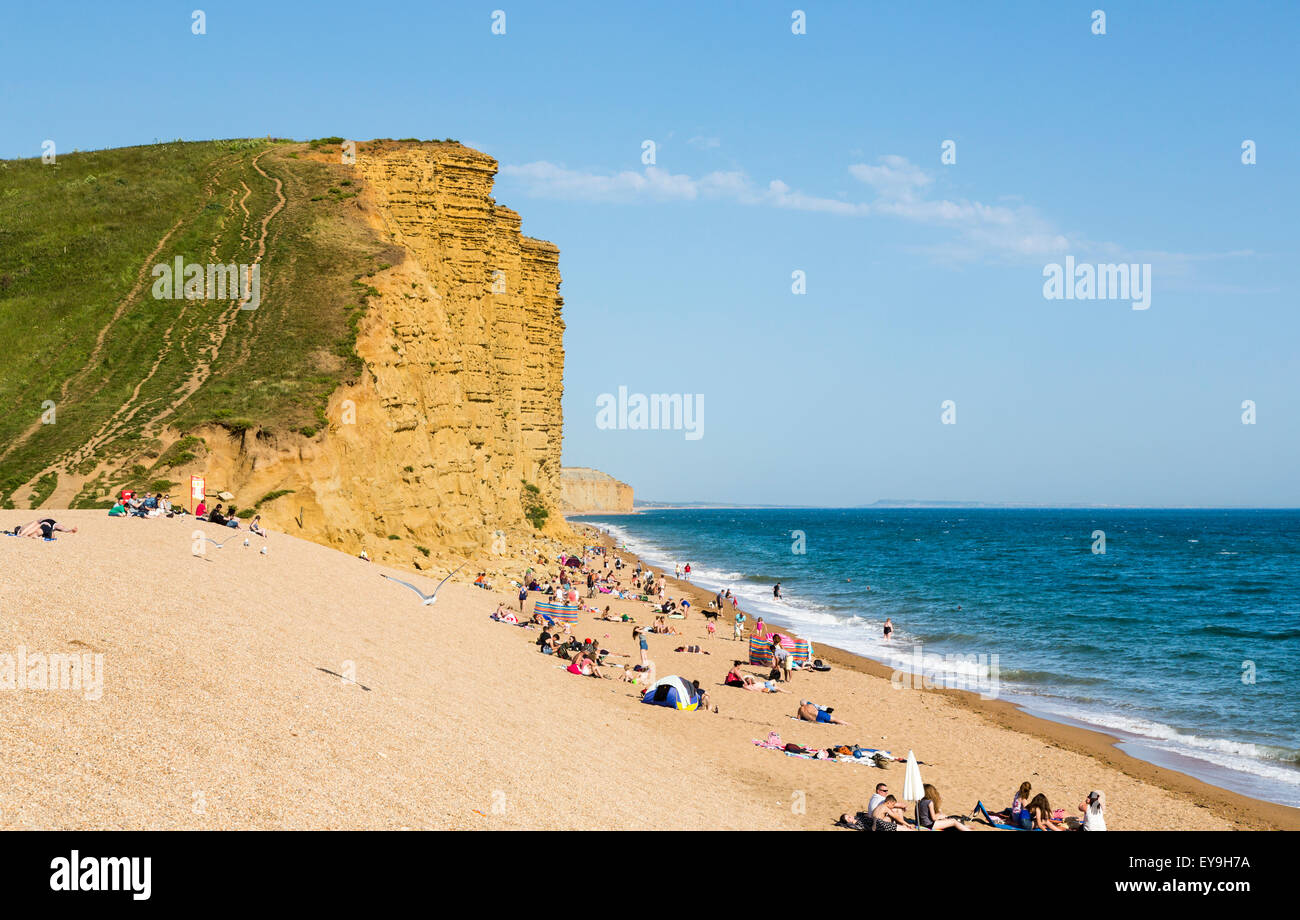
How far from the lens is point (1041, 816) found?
1320cm

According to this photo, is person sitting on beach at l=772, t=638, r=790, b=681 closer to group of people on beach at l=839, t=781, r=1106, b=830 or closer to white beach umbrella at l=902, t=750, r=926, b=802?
group of people on beach at l=839, t=781, r=1106, b=830

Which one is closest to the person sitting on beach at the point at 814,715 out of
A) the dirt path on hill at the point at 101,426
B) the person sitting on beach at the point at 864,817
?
the person sitting on beach at the point at 864,817

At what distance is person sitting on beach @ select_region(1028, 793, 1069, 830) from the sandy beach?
1471mm

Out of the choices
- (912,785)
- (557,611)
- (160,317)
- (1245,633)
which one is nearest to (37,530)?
(557,611)

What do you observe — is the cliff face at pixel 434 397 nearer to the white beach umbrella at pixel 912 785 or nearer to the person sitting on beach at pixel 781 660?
the person sitting on beach at pixel 781 660

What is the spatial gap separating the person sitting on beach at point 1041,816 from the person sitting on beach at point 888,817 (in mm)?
2175

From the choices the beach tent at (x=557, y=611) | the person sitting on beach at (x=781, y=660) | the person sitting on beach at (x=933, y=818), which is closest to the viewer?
the person sitting on beach at (x=933, y=818)

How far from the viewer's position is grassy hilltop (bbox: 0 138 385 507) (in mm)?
27078

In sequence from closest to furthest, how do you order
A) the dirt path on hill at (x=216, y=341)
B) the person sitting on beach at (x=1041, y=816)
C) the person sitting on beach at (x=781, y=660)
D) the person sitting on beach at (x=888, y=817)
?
the person sitting on beach at (x=888, y=817) → the person sitting on beach at (x=1041, y=816) → the person sitting on beach at (x=781, y=660) → the dirt path on hill at (x=216, y=341)

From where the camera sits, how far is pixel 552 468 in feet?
194

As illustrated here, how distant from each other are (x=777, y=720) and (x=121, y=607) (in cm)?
1385

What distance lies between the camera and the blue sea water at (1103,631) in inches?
843
